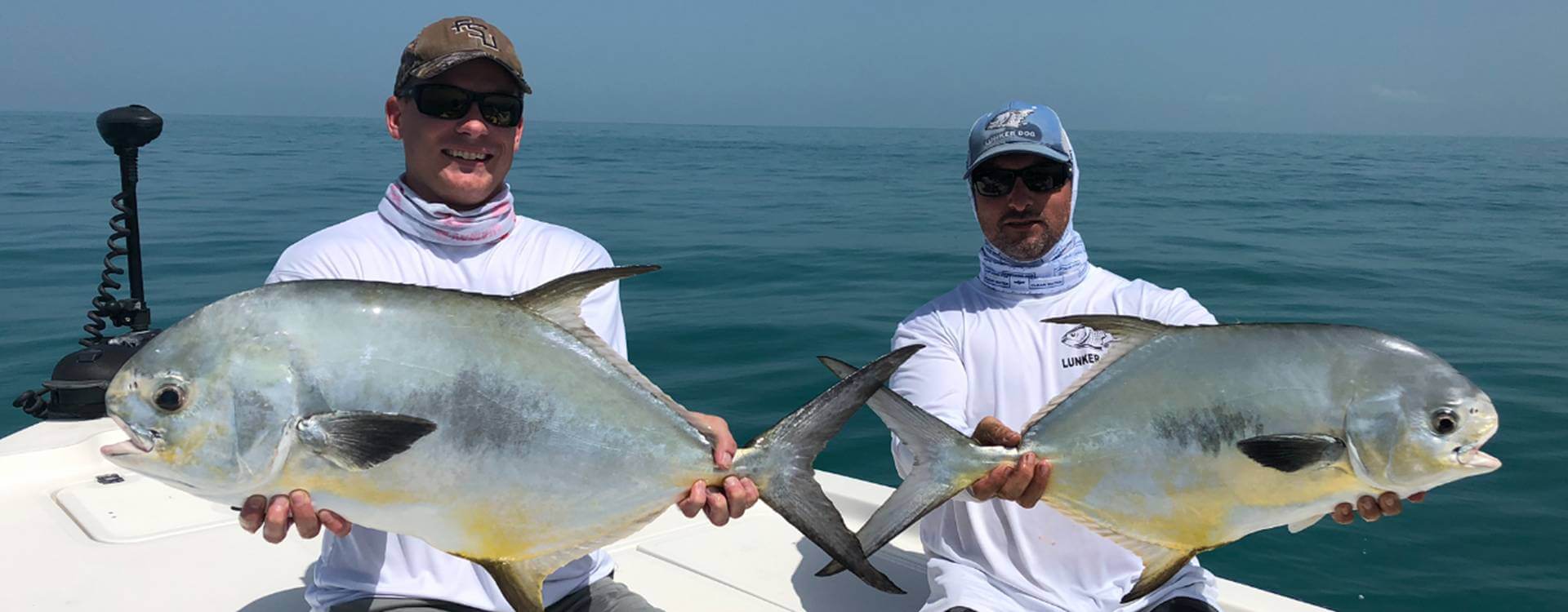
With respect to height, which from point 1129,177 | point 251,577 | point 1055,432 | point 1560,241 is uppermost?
point 1055,432

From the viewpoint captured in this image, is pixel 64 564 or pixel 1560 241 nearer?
pixel 64 564

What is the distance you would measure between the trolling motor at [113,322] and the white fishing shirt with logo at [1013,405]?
10.2 feet

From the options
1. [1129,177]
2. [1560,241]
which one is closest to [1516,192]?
[1129,177]

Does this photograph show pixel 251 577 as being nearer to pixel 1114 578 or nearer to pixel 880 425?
pixel 1114 578

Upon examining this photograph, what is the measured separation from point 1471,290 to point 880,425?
7908mm

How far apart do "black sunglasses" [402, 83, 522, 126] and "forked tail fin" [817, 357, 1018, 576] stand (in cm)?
101

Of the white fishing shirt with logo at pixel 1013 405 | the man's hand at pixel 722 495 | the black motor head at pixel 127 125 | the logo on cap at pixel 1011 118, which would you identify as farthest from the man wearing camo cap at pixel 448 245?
the black motor head at pixel 127 125

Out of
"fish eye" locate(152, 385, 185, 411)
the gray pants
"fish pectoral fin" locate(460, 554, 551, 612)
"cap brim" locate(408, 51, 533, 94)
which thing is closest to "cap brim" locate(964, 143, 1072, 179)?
"cap brim" locate(408, 51, 533, 94)

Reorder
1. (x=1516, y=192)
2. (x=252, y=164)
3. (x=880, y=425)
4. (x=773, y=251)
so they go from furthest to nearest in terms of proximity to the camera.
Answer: (x=252, y=164) → (x=1516, y=192) → (x=773, y=251) → (x=880, y=425)

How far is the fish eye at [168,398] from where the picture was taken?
6.01 ft

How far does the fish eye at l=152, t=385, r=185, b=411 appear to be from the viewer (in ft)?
6.01

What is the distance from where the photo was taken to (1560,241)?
16.2 metres

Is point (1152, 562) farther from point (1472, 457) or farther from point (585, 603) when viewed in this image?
point (585, 603)

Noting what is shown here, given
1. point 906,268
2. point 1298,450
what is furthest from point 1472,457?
point 906,268
